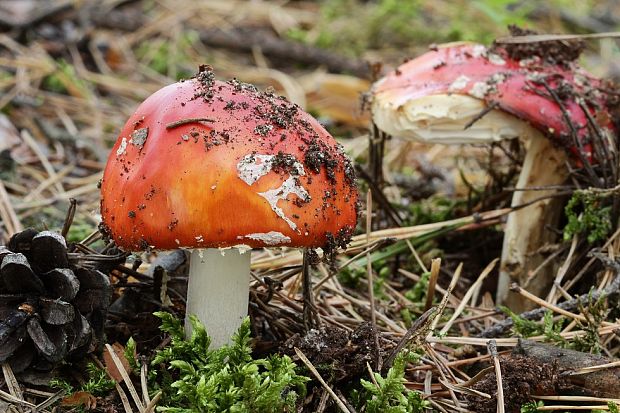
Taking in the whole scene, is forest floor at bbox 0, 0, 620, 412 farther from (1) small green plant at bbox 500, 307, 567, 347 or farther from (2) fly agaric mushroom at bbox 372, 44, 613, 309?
(2) fly agaric mushroom at bbox 372, 44, 613, 309

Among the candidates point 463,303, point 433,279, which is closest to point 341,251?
point 463,303

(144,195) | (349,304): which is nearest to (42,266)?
(144,195)

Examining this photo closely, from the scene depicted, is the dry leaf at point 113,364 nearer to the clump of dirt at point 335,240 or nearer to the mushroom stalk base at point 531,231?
the clump of dirt at point 335,240

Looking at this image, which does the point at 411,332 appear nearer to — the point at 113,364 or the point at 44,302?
the point at 113,364

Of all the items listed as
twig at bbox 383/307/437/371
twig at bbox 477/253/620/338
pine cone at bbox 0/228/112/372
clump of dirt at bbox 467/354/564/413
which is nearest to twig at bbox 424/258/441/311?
twig at bbox 477/253/620/338

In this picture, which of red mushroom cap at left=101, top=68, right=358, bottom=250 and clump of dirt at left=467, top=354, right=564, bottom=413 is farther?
clump of dirt at left=467, top=354, right=564, bottom=413

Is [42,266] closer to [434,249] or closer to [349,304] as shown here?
[349,304]
